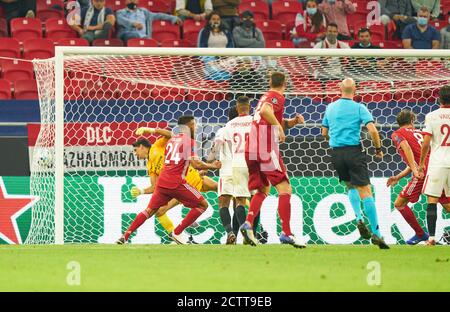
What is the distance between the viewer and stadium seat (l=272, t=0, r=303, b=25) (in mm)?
22922

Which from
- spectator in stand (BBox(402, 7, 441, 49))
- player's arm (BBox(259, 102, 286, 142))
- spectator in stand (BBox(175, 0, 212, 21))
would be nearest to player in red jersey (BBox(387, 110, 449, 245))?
player's arm (BBox(259, 102, 286, 142))

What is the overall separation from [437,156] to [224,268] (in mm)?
4305

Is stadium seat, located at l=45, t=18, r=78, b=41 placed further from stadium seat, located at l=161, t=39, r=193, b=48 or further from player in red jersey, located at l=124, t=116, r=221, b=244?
player in red jersey, located at l=124, t=116, r=221, b=244

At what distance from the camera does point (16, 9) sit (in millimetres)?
21578

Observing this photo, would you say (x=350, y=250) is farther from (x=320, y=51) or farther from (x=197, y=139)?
(x=197, y=139)

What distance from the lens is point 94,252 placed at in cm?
1186

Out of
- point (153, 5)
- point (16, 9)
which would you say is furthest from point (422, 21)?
point (16, 9)

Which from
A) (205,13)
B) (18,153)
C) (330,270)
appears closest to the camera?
(330,270)

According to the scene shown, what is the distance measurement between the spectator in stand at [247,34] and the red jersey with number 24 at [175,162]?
268 inches

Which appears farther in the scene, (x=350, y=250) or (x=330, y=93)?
(x=330, y=93)

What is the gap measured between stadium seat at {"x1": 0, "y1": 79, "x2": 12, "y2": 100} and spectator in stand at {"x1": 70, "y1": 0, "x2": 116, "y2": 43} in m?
2.45

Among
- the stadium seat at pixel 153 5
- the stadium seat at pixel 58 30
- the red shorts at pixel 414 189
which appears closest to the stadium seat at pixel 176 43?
the stadium seat at pixel 153 5

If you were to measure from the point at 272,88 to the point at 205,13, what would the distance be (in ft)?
31.7
